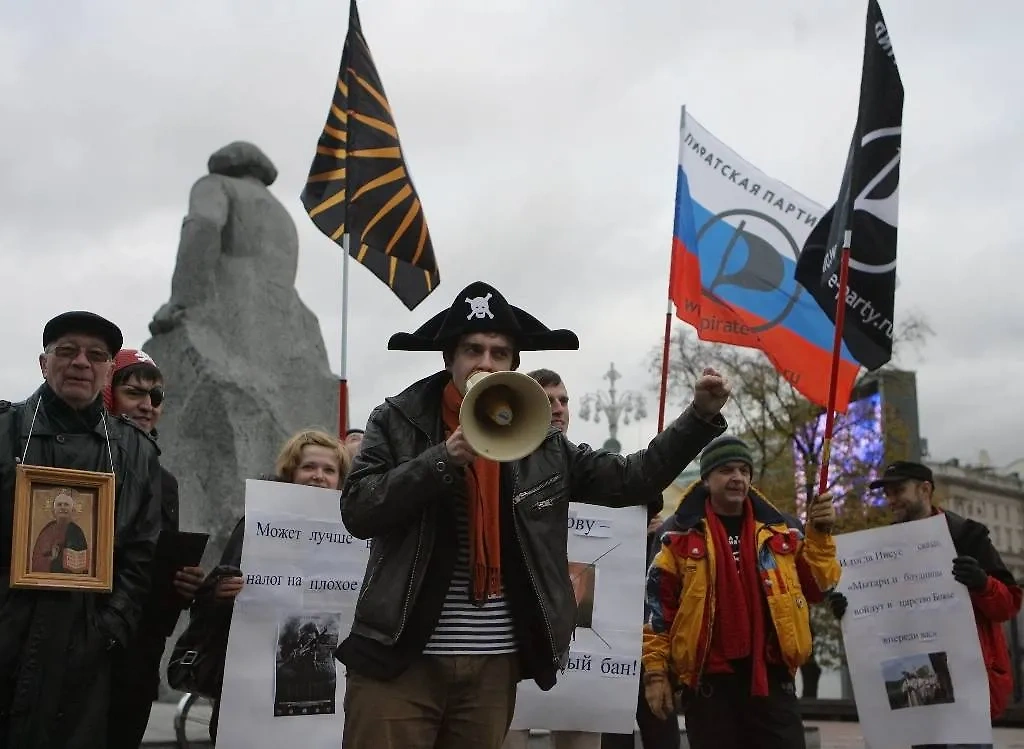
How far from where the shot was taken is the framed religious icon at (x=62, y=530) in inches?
149

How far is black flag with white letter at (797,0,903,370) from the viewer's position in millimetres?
6117

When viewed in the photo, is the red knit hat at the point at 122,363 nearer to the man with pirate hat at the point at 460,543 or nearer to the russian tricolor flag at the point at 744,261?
the man with pirate hat at the point at 460,543

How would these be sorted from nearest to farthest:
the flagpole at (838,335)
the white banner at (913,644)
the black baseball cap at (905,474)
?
the flagpole at (838,335) → the white banner at (913,644) → the black baseball cap at (905,474)

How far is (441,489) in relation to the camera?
3.28m

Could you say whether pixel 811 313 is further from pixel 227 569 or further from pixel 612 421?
pixel 612 421

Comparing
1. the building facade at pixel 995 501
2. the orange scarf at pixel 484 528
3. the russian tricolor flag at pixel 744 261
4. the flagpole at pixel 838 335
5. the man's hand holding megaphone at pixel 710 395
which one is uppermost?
the building facade at pixel 995 501

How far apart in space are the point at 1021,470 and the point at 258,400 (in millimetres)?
84984

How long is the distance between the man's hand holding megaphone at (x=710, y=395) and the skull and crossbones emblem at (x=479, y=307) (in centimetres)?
67

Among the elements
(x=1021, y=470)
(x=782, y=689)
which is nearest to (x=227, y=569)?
(x=782, y=689)

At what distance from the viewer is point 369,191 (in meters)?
6.89

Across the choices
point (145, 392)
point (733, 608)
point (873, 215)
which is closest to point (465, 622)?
point (733, 608)

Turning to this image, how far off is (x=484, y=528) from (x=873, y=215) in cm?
356

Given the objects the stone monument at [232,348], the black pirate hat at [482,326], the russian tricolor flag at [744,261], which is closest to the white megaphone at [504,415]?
the black pirate hat at [482,326]

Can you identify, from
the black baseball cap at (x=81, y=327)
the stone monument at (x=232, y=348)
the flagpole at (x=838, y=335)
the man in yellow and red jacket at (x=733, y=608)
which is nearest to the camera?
the black baseball cap at (x=81, y=327)
